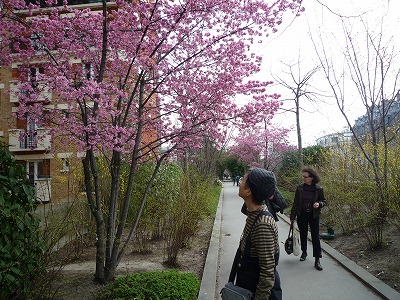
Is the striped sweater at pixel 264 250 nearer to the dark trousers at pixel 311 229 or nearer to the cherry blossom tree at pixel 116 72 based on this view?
the cherry blossom tree at pixel 116 72

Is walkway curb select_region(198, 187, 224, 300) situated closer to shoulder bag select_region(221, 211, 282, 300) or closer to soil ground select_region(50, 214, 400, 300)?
soil ground select_region(50, 214, 400, 300)

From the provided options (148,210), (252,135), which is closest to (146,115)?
(148,210)

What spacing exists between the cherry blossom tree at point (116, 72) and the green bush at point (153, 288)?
94 centimetres

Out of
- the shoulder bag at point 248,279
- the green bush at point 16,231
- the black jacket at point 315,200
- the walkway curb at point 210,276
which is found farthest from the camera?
the black jacket at point 315,200

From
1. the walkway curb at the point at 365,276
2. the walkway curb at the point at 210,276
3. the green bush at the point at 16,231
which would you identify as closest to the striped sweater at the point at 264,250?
the green bush at the point at 16,231

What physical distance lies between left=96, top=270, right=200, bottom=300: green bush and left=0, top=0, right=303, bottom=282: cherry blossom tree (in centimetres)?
94

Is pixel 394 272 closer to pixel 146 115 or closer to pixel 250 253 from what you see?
pixel 250 253

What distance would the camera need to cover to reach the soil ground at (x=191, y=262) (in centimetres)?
438

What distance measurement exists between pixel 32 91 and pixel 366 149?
7.94 m

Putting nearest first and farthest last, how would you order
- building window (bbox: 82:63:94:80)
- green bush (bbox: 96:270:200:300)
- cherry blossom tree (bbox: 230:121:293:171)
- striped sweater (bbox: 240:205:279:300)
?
striped sweater (bbox: 240:205:279:300)
green bush (bbox: 96:270:200:300)
building window (bbox: 82:63:94:80)
cherry blossom tree (bbox: 230:121:293:171)

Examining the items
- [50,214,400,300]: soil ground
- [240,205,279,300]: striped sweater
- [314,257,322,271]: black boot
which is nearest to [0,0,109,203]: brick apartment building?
[50,214,400,300]: soil ground

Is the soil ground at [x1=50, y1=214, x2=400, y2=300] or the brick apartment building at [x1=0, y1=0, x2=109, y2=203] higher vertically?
the brick apartment building at [x1=0, y1=0, x2=109, y2=203]

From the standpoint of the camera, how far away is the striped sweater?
→ 216 cm

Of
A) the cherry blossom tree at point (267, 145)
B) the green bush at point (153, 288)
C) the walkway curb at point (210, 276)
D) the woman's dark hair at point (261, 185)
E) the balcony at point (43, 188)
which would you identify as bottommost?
the walkway curb at point (210, 276)
